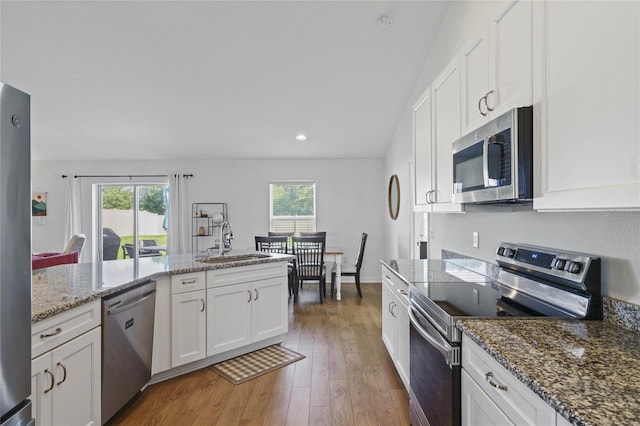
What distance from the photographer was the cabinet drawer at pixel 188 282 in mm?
2486

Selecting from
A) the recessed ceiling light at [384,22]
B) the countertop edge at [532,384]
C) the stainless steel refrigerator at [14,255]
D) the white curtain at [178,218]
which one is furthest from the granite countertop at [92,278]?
the white curtain at [178,218]

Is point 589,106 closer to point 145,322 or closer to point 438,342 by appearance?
point 438,342

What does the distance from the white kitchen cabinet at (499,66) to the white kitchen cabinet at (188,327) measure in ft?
7.38

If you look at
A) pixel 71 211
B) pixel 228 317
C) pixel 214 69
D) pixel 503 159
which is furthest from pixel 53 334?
pixel 71 211

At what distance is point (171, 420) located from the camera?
6.66 ft

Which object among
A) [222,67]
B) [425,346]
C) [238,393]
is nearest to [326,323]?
[238,393]

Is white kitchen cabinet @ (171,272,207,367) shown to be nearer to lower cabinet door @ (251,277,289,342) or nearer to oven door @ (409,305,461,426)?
lower cabinet door @ (251,277,289,342)

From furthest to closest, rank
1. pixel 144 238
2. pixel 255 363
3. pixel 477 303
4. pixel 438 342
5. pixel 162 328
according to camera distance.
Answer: pixel 144 238 < pixel 255 363 < pixel 162 328 < pixel 477 303 < pixel 438 342

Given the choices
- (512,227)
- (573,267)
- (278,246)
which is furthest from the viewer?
(278,246)

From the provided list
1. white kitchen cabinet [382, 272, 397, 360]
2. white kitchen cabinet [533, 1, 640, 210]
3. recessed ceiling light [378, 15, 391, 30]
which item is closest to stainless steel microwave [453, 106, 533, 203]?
white kitchen cabinet [533, 1, 640, 210]

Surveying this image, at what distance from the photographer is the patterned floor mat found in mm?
2576

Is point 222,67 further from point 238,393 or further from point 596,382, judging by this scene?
point 596,382

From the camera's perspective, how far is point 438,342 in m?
1.43

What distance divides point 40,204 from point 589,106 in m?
7.87
